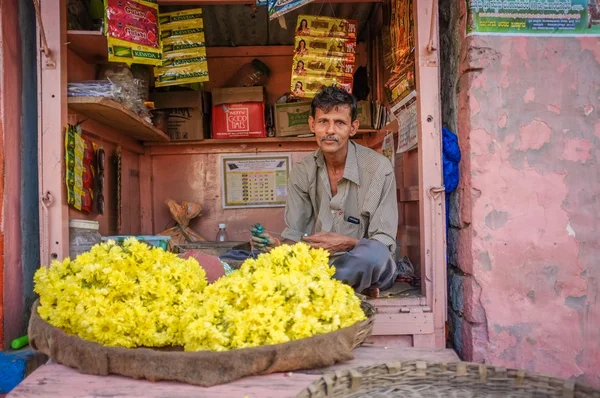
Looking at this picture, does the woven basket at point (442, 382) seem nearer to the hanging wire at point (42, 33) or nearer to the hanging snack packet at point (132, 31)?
the hanging wire at point (42, 33)

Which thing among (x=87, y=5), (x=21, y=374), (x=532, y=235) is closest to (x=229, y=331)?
(x=21, y=374)

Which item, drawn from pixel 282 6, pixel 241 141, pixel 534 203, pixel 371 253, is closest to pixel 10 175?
pixel 282 6

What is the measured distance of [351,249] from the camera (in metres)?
2.69

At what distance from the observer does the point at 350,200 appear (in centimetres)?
308

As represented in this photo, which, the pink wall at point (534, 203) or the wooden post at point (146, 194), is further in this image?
the wooden post at point (146, 194)

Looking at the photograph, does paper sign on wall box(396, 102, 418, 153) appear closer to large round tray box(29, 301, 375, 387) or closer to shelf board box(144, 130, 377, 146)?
shelf board box(144, 130, 377, 146)

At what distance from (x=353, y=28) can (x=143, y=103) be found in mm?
1585

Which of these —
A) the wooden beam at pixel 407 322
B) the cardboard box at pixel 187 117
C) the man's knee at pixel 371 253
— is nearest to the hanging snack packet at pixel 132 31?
A: the cardboard box at pixel 187 117

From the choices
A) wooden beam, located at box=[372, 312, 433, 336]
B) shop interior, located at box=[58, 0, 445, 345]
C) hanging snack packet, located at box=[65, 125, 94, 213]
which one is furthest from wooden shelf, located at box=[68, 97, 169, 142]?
wooden beam, located at box=[372, 312, 433, 336]

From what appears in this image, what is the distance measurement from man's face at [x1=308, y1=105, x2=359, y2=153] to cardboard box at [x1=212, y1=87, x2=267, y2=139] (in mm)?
1366

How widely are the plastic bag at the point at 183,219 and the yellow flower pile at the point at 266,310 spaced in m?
2.59

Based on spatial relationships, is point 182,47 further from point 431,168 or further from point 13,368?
point 13,368

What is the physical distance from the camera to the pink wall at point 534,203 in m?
2.41

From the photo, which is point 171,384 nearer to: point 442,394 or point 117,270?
point 117,270
